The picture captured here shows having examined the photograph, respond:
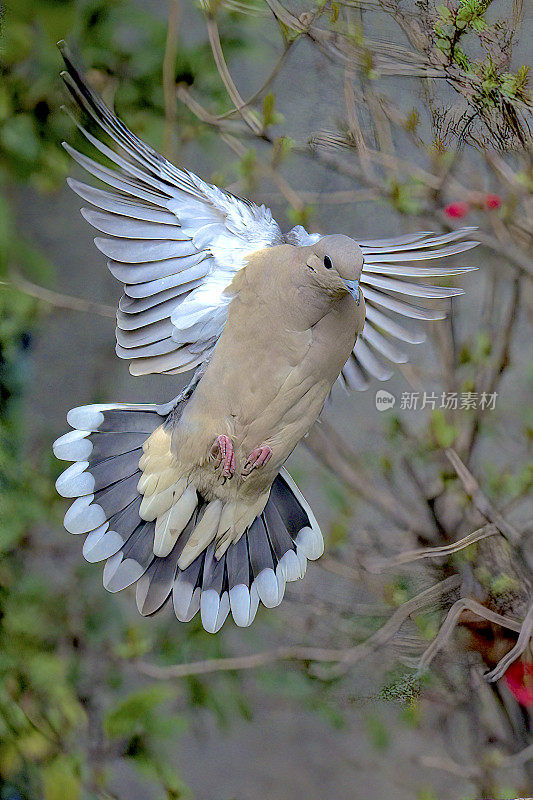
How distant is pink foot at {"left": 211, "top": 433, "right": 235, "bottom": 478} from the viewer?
30.1 inches

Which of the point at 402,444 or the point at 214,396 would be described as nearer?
the point at 214,396

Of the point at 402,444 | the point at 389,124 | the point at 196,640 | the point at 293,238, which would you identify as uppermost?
the point at 389,124

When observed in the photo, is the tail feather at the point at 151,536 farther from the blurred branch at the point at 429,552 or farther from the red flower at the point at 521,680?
the red flower at the point at 521,680

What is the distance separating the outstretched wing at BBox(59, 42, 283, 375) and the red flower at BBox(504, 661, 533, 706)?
0.67m

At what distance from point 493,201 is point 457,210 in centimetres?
6

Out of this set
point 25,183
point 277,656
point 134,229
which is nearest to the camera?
point 134,229

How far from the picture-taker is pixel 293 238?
2.68 feet

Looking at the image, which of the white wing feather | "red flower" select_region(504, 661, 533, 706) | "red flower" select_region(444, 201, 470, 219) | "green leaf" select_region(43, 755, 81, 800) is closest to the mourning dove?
the white wing feather

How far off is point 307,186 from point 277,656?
621 millimetres

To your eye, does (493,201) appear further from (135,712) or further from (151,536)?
(135,712)

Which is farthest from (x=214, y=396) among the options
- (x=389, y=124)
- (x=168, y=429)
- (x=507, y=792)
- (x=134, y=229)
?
(x=507, y=792)

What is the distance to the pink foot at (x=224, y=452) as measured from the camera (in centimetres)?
77

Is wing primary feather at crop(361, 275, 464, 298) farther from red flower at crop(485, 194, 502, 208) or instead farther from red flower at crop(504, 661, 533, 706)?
red flower at crop(504, 661, 533, 706)

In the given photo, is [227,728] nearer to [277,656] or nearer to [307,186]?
[277,656]
